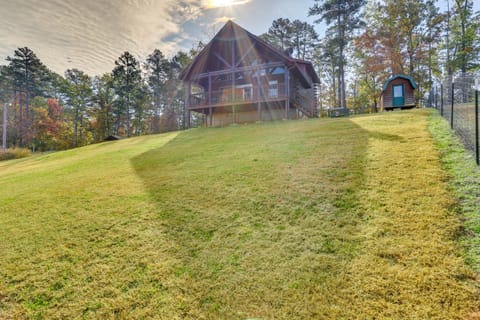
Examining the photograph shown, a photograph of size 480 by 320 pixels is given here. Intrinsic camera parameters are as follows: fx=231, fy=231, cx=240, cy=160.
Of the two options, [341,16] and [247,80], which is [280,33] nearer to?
[341,16]

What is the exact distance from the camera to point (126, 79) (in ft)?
106

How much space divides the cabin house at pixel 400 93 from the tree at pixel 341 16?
6.76 m

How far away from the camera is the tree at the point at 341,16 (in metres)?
22.5

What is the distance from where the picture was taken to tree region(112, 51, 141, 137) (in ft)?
104

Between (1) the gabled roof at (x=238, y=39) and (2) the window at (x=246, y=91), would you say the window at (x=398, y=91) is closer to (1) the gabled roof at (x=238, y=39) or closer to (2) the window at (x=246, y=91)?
(1) the gabled roof at (x=238, y=39)

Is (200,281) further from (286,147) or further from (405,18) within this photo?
(405,18)

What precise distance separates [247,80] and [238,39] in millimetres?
2861

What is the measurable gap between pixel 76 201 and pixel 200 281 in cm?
356

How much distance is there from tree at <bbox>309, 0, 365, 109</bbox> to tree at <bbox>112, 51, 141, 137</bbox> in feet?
78.4

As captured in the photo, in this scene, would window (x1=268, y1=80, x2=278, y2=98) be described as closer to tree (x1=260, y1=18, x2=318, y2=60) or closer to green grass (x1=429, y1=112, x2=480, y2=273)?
green grass (x1=429, y1=112, x2=480, y2=273)

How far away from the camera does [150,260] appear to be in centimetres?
265

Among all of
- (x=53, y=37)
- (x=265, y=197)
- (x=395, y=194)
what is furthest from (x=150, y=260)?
(x=53, y=37)

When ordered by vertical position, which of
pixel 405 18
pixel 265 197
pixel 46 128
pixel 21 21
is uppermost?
pixel 405 18

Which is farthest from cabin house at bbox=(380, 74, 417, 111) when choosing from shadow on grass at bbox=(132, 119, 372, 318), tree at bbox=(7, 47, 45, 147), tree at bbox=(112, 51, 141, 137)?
tree at bbox=(7, 47, 45, 147)
